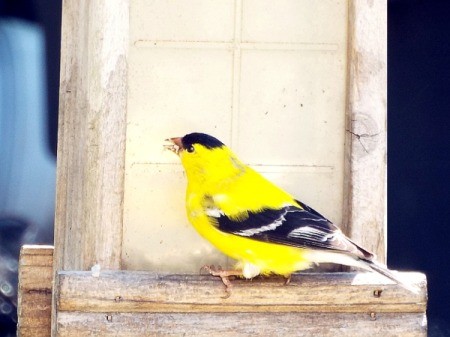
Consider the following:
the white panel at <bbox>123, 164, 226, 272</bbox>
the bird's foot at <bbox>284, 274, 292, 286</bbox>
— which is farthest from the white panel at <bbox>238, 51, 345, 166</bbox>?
the bird's foot at <bbox>284, 274, 292, 286</bbox>

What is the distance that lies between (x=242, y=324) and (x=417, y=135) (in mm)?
2330

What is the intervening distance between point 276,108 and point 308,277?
20.4 inches

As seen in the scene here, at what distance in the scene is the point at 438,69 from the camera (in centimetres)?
522

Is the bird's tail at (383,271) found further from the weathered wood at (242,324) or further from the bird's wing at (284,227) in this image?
the weathered wood at (242,324)

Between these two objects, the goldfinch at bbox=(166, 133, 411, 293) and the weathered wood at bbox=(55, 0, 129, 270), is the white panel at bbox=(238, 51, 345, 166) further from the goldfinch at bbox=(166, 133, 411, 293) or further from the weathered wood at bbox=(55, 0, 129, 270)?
the weathered wood at bbox=(55, 0, 129, 270)

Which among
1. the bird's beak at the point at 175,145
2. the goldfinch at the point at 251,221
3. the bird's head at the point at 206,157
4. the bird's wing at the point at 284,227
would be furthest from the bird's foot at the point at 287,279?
the bird's beak at the point at 175,145

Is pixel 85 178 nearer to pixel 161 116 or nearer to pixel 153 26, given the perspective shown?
pixel 161 116

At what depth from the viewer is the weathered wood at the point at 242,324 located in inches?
118

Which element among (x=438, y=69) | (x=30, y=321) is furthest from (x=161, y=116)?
(x=438, y=69)

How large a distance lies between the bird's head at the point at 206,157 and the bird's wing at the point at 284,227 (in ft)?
0.41

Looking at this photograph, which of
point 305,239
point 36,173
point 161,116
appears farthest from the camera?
point 36,173

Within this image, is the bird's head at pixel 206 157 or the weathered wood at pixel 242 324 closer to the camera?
the weathered wood at pixel 242 324

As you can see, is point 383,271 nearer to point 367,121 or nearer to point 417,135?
point 367,121

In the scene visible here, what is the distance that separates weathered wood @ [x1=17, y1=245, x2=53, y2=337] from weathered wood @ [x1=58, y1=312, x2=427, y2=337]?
49 cm
